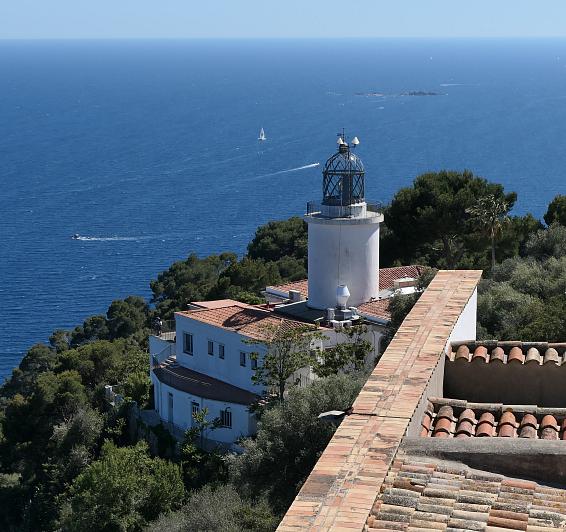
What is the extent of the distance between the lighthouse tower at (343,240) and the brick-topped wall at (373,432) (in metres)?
17.1

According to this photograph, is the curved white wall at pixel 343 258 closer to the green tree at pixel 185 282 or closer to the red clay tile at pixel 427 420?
the green tree at pixel 185 282

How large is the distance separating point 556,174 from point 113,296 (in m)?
54.6

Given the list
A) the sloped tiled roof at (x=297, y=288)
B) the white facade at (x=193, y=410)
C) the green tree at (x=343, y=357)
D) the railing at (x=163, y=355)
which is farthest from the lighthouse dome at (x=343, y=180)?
the white facade at (x=193, y=410)

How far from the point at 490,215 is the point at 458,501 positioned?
28.9 m

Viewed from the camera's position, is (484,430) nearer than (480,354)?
Yes

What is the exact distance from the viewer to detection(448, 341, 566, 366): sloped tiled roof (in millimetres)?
9758

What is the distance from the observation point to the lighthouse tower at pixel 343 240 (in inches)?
1114

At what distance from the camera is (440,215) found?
118ft

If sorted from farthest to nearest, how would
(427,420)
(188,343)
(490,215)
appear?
(490,215)
(188,343)
(427,420)

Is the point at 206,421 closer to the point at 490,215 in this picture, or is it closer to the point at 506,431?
the point at 490,215

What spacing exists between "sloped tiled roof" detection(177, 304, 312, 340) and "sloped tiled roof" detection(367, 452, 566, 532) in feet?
61.0

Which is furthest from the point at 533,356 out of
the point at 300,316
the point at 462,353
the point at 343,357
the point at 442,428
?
the point at 300,316

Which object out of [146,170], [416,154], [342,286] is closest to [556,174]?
[416,154]

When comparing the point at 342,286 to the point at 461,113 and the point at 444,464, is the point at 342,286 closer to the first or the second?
the point at 444,464
